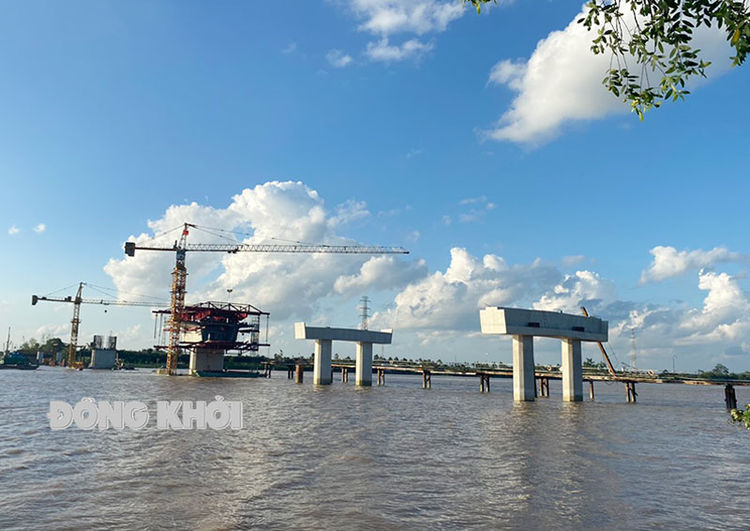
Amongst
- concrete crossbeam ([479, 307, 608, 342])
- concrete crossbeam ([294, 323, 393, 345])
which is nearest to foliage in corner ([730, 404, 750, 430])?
concrete crossbeam ([479, 307, 608, 342])

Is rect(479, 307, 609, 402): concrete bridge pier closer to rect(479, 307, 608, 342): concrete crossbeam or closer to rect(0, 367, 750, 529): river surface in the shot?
rect(479, 307, 608, 342): concrete crossbeam

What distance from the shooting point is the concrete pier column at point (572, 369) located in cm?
7012

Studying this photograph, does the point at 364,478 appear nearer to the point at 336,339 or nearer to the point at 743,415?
the point at 743,415

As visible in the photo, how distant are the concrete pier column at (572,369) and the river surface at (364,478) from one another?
30.9 m

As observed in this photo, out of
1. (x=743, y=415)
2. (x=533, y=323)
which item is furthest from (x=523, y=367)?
(x=743, y=415)

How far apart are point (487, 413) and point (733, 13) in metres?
50.6

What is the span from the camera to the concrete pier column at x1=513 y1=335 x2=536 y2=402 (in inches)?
2539

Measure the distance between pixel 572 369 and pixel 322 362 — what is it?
48.6m

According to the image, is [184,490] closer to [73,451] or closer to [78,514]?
[78,514]

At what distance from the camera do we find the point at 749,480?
79.0 ft

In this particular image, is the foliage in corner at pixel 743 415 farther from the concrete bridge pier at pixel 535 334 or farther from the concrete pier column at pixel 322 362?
the concrete pier column at pixel 322 362

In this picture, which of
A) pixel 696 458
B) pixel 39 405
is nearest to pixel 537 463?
pixel 696 458

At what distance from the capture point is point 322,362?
103 meters

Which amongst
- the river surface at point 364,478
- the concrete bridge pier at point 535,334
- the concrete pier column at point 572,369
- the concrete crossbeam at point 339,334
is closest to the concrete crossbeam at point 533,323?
the concrete bridge pier at point 535,334
